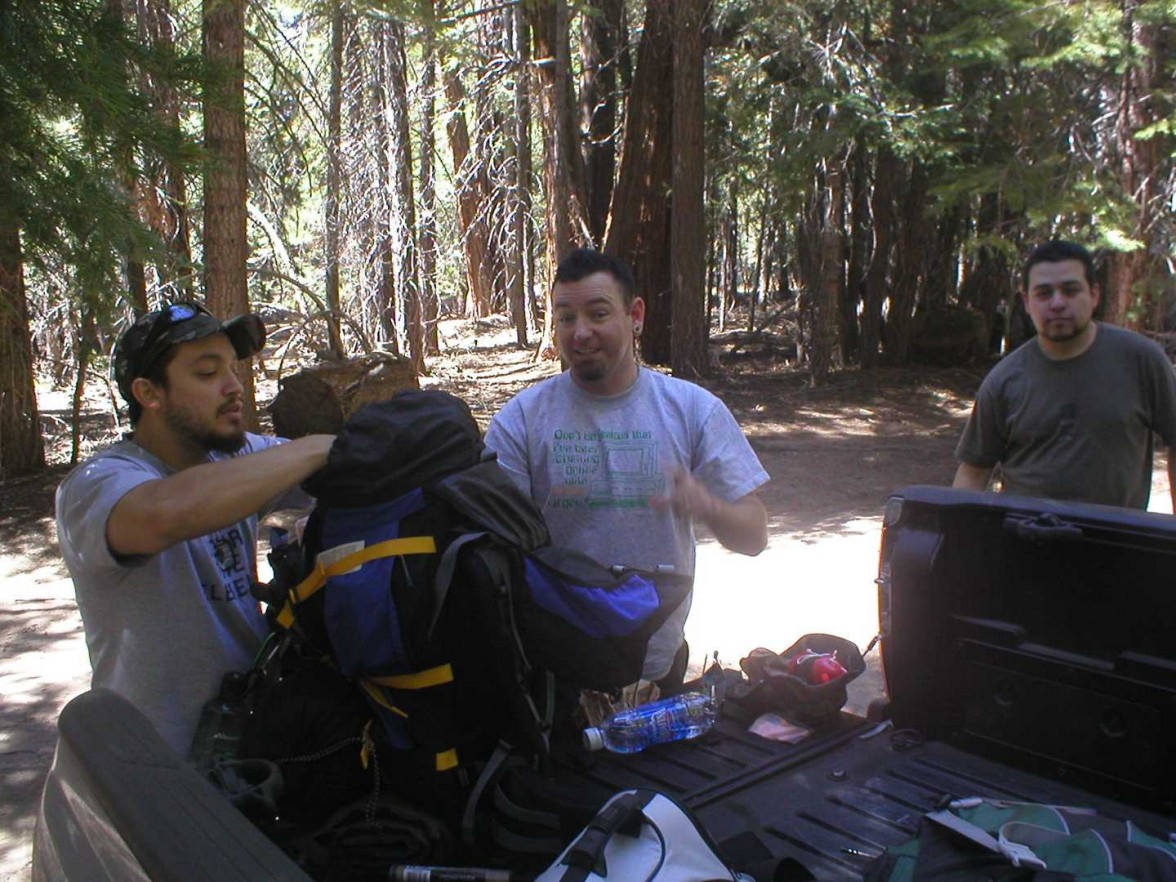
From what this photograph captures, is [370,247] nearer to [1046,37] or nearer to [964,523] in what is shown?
[1046,37]

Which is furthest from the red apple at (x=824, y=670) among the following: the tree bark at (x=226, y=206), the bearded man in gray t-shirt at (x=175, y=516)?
the tree bark at (x=226, y=206)

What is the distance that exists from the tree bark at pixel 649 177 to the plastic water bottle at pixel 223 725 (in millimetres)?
14819

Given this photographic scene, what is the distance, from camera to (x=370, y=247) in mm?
16375

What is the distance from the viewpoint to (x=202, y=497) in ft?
7.34

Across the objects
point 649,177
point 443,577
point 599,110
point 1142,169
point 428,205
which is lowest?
point 443,577

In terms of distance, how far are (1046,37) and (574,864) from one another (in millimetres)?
11876

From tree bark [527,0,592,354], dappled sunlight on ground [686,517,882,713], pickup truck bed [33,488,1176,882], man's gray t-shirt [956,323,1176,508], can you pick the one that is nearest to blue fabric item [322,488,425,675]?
pickup truck bed [33,488,1176,882]

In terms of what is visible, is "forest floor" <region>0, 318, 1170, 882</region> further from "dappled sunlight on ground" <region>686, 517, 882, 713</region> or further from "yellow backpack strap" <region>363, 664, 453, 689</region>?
"yellow backpack strap" <region>363, 664, 453, 689</region>

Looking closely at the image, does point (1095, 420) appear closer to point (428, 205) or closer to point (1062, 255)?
point (1062, 255)

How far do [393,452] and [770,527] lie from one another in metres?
7.58

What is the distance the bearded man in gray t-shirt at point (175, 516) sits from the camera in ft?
7.44

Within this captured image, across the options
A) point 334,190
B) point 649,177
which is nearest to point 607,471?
point 334,190

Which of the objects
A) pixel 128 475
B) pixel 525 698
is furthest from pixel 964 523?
pixel 128 475

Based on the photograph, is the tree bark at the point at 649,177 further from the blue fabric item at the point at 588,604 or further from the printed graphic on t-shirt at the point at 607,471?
the blue fabric item at the point at 588,604
